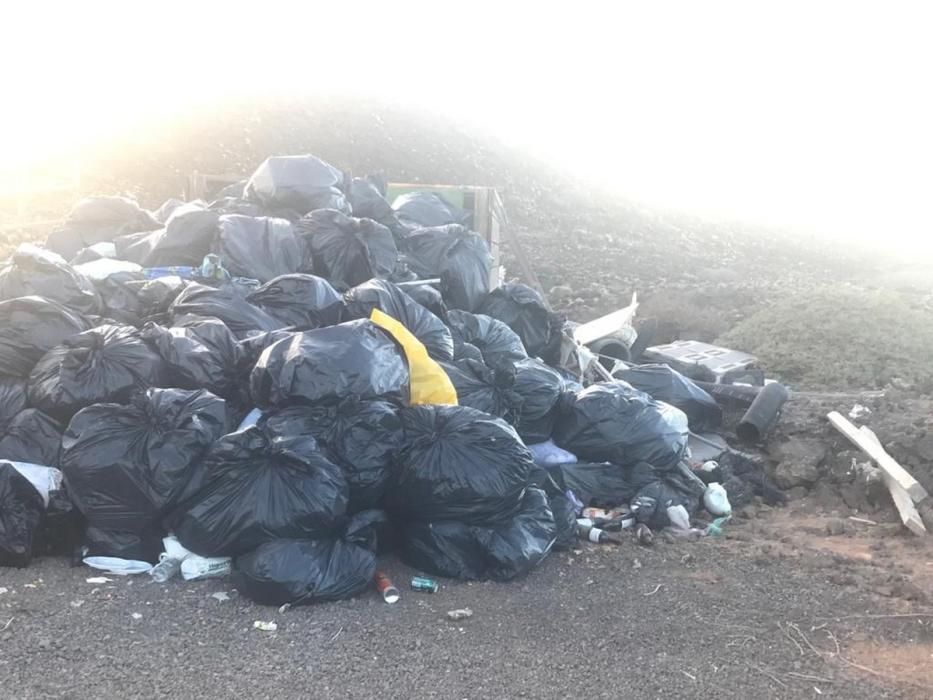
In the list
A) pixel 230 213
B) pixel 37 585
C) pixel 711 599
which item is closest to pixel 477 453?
pixel 711 599

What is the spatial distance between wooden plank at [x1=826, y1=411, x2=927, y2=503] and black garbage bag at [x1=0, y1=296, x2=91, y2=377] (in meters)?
3.58

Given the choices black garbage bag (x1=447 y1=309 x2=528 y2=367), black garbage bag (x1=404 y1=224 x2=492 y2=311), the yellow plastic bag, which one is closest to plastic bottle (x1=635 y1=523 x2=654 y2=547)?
the yellow plastic bag

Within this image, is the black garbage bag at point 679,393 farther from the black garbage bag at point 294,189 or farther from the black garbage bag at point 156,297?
the black garbage bag at point 156,297

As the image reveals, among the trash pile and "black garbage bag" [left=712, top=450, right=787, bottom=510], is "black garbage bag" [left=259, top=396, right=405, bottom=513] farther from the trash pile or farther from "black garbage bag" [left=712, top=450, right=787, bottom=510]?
"black garbage bag" [left=712, top=450, right=787, bottom=510]

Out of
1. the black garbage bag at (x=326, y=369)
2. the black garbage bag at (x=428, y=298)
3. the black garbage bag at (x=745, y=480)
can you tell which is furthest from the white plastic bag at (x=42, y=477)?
the black garbage bag at (x=745, y=480)

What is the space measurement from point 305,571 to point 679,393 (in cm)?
273

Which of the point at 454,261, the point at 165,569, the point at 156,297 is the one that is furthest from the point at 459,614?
the point at 454,261

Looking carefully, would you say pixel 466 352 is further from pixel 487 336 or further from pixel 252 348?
pixel 252 348

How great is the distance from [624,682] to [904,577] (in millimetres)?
1307

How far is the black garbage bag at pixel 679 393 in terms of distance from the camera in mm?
4879

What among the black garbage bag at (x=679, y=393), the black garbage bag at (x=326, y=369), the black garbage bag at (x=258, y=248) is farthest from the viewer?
the black garbage bag at (x=679, y=393)

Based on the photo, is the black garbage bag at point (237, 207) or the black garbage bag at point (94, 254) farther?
the black garbage bag at point (237, 207)

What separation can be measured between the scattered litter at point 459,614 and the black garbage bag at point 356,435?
0.53 metres

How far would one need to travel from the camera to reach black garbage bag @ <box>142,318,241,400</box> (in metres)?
3.38
